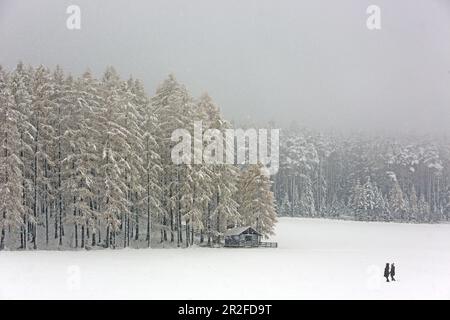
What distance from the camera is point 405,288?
27219 millimetres

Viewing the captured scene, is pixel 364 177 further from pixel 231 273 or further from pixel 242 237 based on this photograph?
pixel 231 273

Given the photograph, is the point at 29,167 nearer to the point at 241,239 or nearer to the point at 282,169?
the point at 241,239

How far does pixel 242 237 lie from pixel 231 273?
57.1ft

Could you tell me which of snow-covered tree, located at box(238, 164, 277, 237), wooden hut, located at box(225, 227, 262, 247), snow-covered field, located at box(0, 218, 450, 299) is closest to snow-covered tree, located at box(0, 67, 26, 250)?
snow-covered field, located at box(0, 218, 450, 299)

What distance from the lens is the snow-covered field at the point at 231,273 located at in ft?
81.7

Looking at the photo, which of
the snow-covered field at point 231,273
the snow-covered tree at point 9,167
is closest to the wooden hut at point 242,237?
the snow-covered field at point 231,273

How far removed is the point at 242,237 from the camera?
48469 mm

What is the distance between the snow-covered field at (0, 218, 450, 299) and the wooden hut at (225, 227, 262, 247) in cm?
279

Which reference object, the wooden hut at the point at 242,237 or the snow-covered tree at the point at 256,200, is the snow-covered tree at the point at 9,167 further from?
the snow-covered tree at the point at 256,200

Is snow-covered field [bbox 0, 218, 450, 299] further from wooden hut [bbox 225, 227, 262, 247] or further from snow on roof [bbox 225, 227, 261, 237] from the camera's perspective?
snow on roof [bbox 225, 227, 261, 237]

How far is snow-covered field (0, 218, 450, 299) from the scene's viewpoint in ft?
81.7

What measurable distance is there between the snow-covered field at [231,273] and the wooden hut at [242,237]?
279cm

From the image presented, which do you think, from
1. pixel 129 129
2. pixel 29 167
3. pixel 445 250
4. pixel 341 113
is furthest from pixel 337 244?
pixel 341 113
